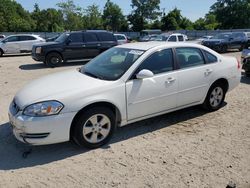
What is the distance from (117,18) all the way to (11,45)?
7144 cm

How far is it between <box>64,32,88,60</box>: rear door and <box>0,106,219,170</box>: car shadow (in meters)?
9.16

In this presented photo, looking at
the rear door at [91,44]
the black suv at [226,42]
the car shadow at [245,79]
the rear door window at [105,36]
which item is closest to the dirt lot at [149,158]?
the car shadow at [245,79]

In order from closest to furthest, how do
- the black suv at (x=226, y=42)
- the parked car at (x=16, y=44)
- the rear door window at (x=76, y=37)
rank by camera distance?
the rear door window at (x=76, y=37) < the parked car at (x=16, y=44) < the black suv at (x=226, y=42)

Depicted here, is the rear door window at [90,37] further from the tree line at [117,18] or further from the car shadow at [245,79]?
the tree line at [117,18]

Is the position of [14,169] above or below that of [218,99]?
below

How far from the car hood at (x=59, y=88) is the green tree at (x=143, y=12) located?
285 ft

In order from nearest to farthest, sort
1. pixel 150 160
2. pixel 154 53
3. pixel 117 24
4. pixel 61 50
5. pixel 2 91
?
pixel 150 160, pixel 154 53, pixel 2 91, pixel 61 50, pixel 117 24

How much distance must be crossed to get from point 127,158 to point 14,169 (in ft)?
5.10

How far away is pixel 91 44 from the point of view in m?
14.7

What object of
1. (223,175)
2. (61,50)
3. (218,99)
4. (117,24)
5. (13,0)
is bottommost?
(223,175)

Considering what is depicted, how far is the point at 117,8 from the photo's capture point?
88688 millimetres

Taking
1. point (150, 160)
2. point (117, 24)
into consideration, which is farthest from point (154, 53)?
point (117, 24)

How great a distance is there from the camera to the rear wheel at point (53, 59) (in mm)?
13703

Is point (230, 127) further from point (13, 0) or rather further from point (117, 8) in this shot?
point (13, 0)
